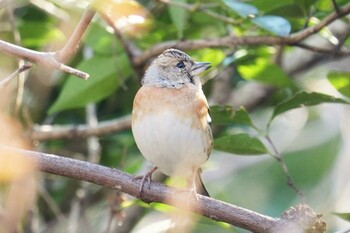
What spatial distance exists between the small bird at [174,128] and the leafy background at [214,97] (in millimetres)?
102

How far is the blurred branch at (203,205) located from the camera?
9.44ft

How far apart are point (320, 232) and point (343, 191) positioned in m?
3.16

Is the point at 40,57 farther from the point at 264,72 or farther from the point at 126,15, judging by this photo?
the point at 264,72

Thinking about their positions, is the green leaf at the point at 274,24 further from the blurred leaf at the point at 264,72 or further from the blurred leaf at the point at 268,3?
the blurred leaf at the point at 264,72

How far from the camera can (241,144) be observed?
362 centimetres

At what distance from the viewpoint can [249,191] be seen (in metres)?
6.24

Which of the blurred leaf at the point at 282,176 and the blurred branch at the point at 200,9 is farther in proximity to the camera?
the blurred leaf at the point at 282,176

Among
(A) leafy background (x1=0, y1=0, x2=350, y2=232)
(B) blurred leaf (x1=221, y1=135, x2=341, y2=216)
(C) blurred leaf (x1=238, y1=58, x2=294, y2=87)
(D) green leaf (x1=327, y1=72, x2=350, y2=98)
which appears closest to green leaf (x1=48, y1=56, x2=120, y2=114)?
(A) leafy background (x1=0, y1=0, x2=350, y2=232)

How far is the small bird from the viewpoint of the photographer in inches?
147

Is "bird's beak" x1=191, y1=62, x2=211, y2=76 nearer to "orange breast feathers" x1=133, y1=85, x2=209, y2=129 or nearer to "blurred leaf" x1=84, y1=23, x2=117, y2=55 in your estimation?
"orange breast feathers" x1=133, y1=85, x2=209, y2=129

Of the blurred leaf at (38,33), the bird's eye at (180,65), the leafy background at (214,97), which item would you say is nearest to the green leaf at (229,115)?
the leafy background at (214,97)

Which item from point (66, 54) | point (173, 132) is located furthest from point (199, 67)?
point (66, 54)

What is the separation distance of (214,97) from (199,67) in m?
0.60

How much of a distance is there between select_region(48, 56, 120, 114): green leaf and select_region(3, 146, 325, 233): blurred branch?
1.03 m
